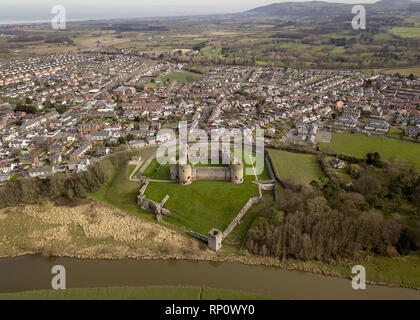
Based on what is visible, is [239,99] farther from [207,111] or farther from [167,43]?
[167,43]

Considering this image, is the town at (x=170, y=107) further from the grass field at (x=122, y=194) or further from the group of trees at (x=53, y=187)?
the grass field at (x=122, y=194)

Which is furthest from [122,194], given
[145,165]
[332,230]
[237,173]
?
[332,230]

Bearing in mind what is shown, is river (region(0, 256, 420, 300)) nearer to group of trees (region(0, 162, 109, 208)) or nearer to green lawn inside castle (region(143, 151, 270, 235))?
green lawn inside castle (region(143, 151, 270, 235))

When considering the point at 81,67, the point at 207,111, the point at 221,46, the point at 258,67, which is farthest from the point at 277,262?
the point at 221,46

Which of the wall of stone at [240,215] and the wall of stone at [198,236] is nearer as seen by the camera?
the wall of stone at [198,236]

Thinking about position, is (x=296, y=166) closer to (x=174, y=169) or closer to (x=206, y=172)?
(x=206, y=172)

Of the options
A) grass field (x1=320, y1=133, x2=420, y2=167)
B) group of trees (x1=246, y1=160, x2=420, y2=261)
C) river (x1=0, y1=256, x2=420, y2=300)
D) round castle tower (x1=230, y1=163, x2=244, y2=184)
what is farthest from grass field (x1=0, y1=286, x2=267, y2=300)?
grass field (x1=320, y1=133, x2=420, y2=167)

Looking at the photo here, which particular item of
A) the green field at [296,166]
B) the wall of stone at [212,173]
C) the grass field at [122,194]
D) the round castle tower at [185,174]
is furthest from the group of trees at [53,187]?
the green field at [296,166]
